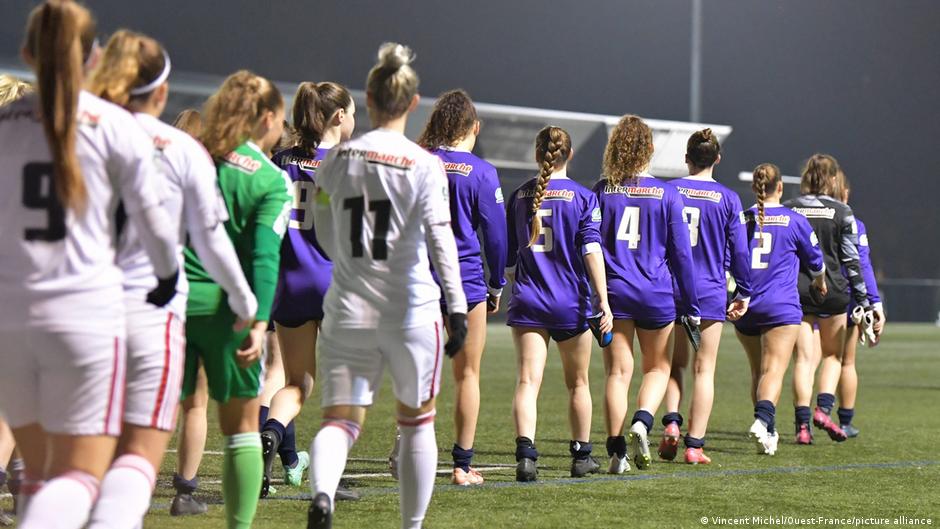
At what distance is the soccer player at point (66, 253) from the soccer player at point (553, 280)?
13.1 ft

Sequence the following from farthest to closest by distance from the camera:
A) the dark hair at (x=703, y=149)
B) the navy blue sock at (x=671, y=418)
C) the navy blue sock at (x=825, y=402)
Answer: the navy blue sock at (x=825, y=402) < the navy blue sock at (x=671, y=418) < the dark hair at (x=703, y=149)

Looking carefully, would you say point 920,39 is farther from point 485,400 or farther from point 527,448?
point 527,448

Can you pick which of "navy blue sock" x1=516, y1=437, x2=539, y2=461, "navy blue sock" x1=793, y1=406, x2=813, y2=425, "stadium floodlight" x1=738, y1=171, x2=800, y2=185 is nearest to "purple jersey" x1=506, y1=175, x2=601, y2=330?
"navy blue sock" x1=516, y1=437, x2=539, y2=461

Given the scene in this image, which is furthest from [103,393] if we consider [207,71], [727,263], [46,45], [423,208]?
[207,71]

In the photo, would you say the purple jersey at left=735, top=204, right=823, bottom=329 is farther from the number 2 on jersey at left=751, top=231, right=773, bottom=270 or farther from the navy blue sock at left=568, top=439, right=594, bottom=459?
the navy blue sock at left=568, top=439, right=594, bottom=459

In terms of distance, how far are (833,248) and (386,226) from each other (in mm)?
6005

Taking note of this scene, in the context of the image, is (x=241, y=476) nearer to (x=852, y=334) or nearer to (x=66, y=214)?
(x=66, y=214)

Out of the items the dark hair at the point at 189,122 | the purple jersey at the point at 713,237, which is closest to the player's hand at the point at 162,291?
the dark hair at the point at 189,122

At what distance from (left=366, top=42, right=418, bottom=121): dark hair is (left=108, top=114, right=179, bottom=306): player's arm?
1.34 meters

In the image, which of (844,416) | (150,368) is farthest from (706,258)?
(150,368)

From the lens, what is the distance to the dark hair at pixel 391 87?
4.77 meters

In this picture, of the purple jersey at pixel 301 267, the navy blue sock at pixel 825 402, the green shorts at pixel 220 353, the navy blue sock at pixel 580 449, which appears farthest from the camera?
the navy blue sock at pixel 825 402

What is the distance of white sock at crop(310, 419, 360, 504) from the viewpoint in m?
4.68

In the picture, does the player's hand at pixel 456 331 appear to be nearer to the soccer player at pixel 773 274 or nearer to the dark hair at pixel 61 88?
the dark hair at pixel 61 88
